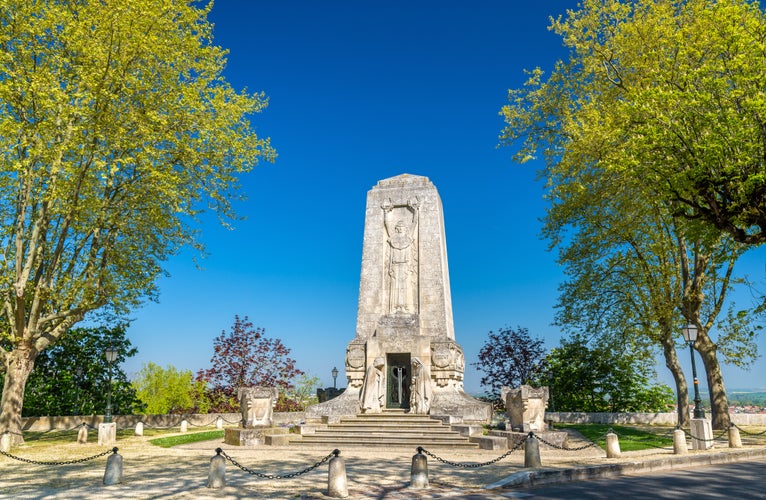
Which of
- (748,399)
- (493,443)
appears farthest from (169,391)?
(748,399)

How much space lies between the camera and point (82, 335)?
26.3 meters

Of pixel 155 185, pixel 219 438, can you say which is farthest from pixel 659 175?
pixel 219 438

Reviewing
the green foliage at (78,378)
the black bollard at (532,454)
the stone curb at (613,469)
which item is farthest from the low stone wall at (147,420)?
the stone curb at (613,469)

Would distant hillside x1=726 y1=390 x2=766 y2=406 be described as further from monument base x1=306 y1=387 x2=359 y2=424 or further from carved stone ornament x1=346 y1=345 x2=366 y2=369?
monument base x1=306 y1=387 x2=359 y2=424

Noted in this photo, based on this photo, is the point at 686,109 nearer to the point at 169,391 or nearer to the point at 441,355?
the point at 441,355

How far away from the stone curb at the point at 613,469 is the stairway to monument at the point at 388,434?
5166 mm

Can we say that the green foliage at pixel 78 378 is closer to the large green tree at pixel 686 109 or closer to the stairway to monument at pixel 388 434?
the stairway to monument at pixel 388 434

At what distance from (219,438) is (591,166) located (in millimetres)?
17654

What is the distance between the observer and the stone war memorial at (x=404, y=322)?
19.8 m

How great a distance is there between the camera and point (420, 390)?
64.2 ft

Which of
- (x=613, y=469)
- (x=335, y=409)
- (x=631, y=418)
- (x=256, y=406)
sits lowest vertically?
(x=613, y=469)

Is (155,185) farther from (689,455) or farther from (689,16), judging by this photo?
(689,16)

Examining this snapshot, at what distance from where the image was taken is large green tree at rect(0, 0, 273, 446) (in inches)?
675

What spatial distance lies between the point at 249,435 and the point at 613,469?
35.7 ft
